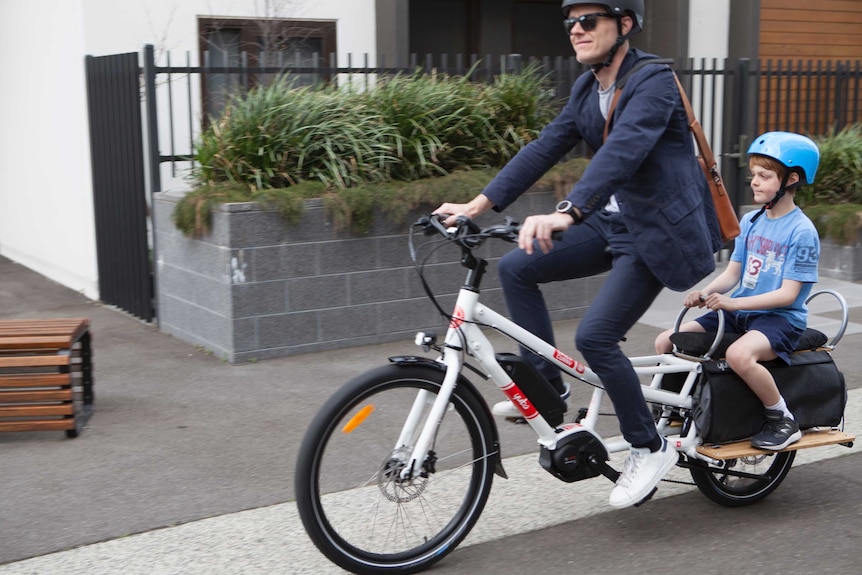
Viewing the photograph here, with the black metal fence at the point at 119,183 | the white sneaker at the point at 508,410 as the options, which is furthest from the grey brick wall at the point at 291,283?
the white sneaker at the point at 508,410

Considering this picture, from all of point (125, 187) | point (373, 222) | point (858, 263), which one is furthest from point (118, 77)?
point (858, 263)

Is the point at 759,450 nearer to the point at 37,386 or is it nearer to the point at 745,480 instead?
the point at 745,480

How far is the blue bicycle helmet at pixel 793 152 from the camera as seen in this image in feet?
13.3

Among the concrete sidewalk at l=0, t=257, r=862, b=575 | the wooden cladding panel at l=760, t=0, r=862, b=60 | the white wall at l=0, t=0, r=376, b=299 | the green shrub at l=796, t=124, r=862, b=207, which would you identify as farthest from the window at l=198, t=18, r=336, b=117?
the wooden cladding panel at l=760, t=0, r=862, b=60

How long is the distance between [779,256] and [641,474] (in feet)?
3.41

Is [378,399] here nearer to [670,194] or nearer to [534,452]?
[670,194]

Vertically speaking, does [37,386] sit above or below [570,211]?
below

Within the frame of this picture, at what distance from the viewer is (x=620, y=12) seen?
11.9 ft

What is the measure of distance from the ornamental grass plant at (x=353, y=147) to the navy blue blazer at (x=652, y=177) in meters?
3.11

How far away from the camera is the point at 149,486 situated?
4.59m

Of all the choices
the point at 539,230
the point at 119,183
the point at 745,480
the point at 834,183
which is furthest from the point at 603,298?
the point at 834,183

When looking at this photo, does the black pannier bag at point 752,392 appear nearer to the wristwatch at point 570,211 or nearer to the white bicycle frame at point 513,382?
the white bicycle frame at point 513,382

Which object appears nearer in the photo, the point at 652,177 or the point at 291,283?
the point at 652,177

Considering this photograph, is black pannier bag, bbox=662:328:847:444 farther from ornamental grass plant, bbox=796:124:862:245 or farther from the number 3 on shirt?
ornamental grass plant, bbox=796:124:862:245
